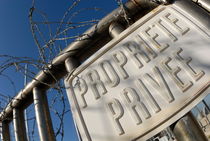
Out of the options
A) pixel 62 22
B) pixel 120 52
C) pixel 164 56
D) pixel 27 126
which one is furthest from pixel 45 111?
pixel 164 56

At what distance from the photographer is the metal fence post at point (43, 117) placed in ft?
3.07

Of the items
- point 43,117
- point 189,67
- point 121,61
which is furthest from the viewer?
point 43,117

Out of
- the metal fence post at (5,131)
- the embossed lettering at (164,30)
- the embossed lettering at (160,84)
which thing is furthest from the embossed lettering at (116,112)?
the metal fence post at (5,131)

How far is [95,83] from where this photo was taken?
61 cm

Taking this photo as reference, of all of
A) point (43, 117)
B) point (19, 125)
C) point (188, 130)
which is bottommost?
point (188, 130)

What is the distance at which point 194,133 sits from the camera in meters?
0.53

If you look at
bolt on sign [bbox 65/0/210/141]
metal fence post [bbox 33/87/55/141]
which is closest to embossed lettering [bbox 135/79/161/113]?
bolt on sign [bbox 65/0/210/141]

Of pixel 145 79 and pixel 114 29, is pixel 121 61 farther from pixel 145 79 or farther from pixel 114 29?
pixel 114 29

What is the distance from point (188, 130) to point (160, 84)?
160 millimetres

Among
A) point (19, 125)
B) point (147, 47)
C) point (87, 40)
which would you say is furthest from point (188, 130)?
point (19, 125)

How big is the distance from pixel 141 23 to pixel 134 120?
312 millimetres

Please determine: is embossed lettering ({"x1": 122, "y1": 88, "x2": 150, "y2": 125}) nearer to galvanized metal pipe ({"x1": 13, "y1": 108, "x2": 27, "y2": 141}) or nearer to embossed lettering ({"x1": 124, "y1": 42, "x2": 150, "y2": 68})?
embossed lettering ({"x1": 124, "y1": 42, "x2": 150, "y2": 68})

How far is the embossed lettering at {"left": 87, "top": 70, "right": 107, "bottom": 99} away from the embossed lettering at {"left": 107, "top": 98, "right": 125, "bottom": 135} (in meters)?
0.05

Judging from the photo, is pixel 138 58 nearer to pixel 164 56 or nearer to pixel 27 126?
pixel 164 56
